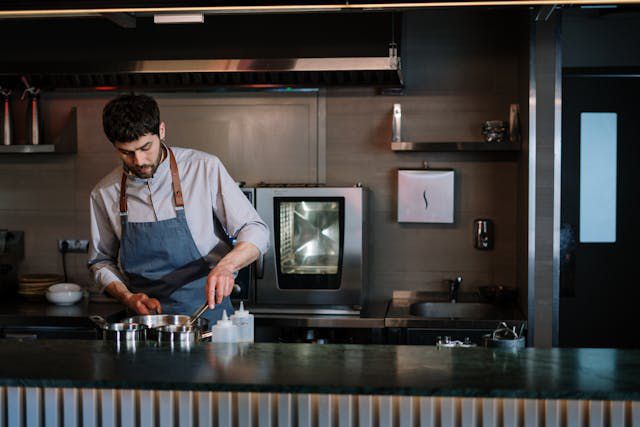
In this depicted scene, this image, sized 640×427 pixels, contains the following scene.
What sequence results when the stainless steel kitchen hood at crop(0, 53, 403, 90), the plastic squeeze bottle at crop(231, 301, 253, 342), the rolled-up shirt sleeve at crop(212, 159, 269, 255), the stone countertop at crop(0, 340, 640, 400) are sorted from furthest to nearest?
the stainless steel kitchen hood at crop(0, 53, 403, 90) < the rolled-up shirt sleeve at crop(212, 159, 269, 255) < the plastic squeeze bottle at crop(231, 301, 253, 342) < the stone countertop at crop(0, 340, 640, 400)

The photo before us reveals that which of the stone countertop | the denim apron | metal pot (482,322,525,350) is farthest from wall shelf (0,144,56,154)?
metal pot (482,322,525,350)

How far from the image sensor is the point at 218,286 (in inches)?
117

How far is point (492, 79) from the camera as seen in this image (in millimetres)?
5027

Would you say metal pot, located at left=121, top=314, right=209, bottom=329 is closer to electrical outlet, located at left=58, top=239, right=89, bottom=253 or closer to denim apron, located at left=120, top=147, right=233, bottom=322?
denim apron, located at left=120, top=147, right=233, bottom=322

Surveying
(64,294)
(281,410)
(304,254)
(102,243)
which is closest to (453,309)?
(304,254)

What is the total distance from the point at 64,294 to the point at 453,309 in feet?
7.29

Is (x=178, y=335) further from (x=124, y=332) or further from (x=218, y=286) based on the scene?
(x=218, y=286)

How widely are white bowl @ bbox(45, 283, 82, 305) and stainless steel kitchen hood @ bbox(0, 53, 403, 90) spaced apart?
3.94 feet

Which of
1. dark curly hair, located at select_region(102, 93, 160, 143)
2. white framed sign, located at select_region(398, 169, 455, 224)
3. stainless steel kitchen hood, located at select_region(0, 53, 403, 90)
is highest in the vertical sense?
stainless steel kitchen hood, located at select_region(0, 53, 403, 90)

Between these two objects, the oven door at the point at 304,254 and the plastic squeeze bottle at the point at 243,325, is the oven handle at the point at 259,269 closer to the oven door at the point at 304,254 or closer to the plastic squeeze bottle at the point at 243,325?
the oven door at the point at 304,254

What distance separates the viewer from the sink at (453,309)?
4.71 metres

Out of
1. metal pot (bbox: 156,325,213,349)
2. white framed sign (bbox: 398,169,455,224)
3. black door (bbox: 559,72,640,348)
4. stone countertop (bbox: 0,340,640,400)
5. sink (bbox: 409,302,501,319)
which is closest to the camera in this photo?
stone countertop (bbox: 0,340,640,400)

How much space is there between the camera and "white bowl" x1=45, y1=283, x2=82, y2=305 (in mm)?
4840

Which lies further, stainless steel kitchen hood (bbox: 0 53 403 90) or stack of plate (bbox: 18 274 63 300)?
stack of plate (bbox: 18 274 63 300)
